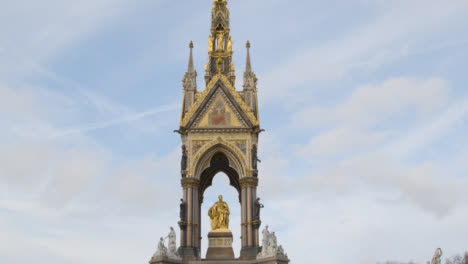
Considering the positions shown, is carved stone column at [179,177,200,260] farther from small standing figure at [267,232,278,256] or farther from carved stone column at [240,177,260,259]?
small standing figure at [267,232,278,256]

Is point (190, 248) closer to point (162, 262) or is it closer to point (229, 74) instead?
point (162, 262)

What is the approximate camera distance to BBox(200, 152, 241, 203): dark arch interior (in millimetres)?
34688

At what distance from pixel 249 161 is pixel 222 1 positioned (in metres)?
9.75

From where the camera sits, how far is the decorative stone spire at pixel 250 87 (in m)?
32.7

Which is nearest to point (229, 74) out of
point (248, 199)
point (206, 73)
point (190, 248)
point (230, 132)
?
point (206, 73)

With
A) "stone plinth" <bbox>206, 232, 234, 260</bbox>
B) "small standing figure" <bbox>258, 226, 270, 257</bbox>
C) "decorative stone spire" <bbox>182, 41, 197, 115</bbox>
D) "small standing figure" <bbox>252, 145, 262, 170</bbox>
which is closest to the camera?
"small standing figure" <bbox>258, 226, 270, 257</bbox>

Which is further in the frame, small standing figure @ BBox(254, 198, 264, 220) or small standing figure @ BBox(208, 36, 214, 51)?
small standing figure @ BBox(208, 36, 214, 51)

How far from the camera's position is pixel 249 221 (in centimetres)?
3047

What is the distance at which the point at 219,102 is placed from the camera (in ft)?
107

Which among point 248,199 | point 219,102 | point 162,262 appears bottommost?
point 162,262

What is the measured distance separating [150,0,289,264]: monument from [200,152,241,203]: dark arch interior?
42 cm

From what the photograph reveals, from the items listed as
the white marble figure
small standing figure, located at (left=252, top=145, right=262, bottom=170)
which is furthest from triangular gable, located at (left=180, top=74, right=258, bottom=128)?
the white marble figure

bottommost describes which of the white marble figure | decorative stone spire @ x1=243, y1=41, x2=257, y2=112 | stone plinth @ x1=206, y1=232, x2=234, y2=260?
the white marble figure

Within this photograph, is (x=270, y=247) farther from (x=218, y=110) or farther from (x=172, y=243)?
(x=218, y=110)
